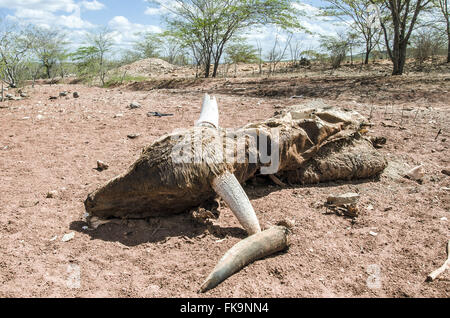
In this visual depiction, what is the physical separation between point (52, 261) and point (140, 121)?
13.0 ft

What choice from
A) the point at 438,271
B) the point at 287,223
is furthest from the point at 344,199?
the point at 438,271

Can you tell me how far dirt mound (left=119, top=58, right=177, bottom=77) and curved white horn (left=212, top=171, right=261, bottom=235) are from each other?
20.2 metres

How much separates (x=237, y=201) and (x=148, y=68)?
896 inches

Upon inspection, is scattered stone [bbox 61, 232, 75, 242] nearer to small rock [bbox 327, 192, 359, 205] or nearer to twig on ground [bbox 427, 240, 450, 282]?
small rock [bbox 327, 192, 359, 205]

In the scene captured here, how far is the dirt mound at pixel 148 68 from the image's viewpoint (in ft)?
72.6

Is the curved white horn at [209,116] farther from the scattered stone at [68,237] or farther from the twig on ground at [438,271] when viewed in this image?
the twig on ground at [438,271]

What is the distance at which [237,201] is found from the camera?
253 cm

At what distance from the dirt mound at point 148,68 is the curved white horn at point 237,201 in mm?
20250

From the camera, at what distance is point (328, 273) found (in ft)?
7.16

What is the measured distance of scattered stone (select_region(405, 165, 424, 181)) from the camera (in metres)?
3.54

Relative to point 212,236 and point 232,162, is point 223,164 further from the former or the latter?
point 212,236

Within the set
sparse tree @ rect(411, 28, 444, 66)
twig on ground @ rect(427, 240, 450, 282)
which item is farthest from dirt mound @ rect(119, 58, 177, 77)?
twig on ground @ rect(427, 240, 450, 282)
